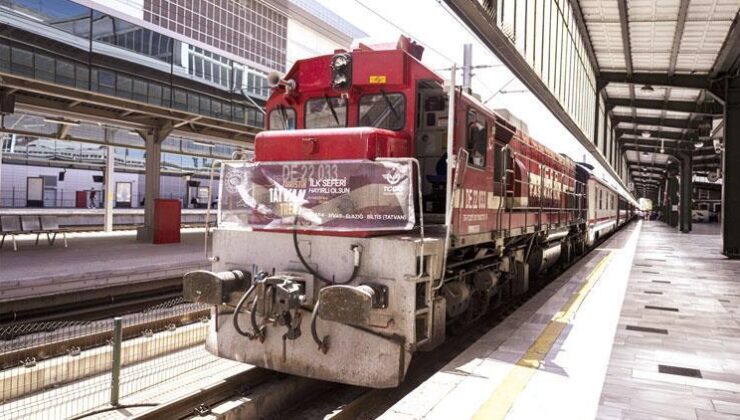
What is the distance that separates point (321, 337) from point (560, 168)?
9.41 metres

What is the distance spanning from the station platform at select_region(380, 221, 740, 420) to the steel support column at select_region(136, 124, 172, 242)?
41.5ft

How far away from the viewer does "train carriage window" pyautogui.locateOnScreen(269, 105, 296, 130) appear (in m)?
5.97

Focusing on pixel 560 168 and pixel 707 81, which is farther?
pixel 707 81

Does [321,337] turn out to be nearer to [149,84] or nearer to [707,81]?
[149,84]

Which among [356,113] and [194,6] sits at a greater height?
[194,6]

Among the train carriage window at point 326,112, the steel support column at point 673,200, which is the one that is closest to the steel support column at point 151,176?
the train carriage window at point 326,112

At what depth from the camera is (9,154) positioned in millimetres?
25406

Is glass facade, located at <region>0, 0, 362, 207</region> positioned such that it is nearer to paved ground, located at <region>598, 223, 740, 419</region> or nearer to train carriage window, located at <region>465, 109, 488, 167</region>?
train carriage window, located at <region>465, 109, 488, 167</region>

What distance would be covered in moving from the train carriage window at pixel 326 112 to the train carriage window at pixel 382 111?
225mm

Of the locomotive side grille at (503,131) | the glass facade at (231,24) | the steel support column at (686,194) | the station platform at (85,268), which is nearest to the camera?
the locomotive side grille at (503,131)

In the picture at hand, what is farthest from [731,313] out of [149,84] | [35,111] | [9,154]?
[9,154]

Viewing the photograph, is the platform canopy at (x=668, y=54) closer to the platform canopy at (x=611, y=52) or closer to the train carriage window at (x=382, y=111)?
the platform canopy at (x=611, y=52)

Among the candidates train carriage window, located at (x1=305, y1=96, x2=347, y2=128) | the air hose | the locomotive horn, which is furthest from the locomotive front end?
the locomotive horn

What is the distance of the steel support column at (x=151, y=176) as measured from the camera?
54.6ft
